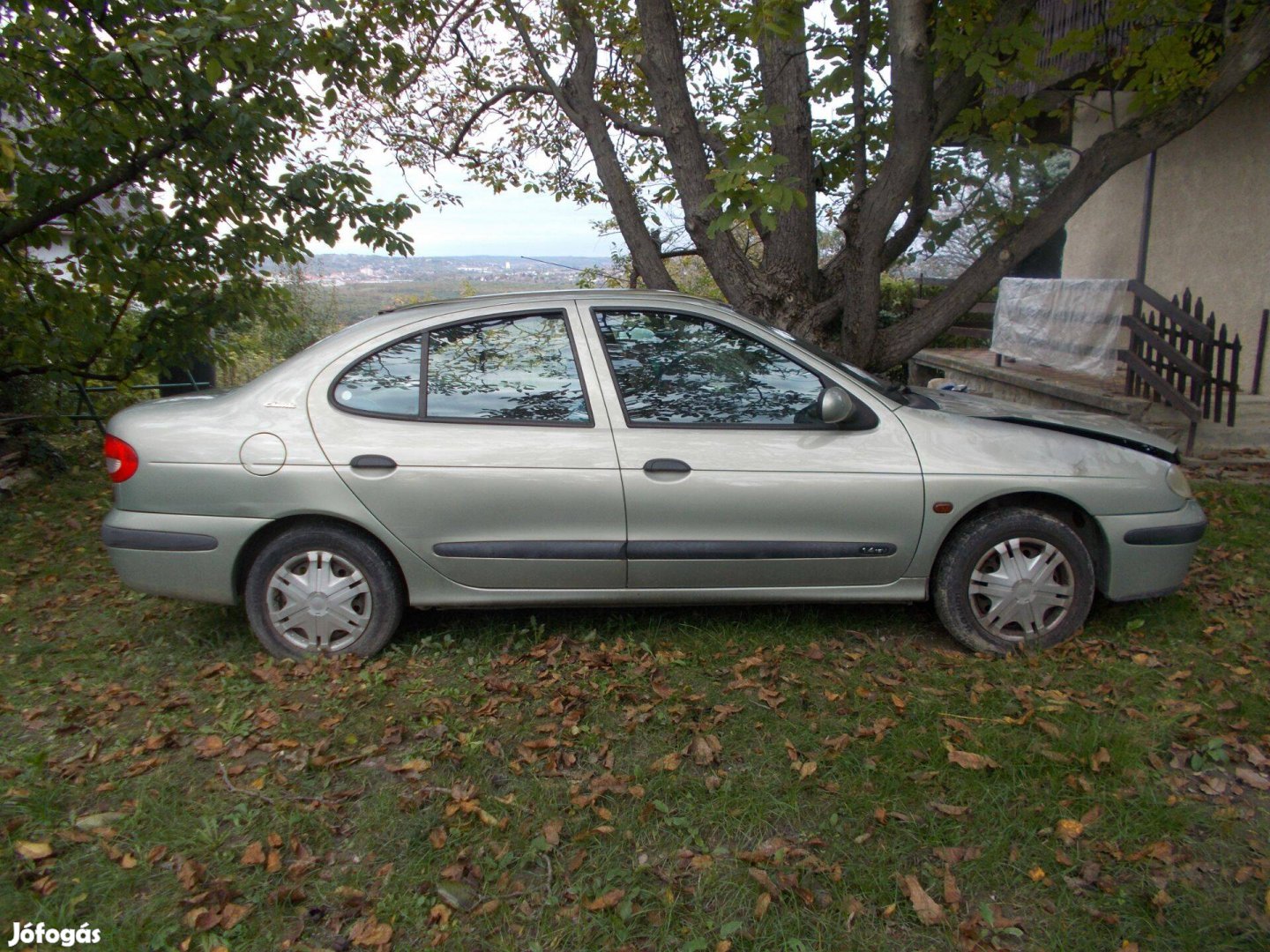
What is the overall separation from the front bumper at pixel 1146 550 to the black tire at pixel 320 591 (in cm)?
321

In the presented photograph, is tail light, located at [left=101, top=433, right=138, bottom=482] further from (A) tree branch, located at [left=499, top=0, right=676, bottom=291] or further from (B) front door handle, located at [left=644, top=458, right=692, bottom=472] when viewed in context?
(A) tree branch, located at [left=499, top=0, right=676, bottom=291]

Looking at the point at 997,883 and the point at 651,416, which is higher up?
the point at 651,416

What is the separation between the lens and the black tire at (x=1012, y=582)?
4203mm

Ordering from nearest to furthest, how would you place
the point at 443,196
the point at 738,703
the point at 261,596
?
the point at 738,703
the point at 261,596
the point at 443,196

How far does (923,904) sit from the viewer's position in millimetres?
2721

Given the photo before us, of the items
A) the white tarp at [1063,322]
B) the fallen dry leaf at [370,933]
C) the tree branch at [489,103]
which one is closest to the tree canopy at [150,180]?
the tree branch at [489,103]

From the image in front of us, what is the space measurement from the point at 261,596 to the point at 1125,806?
350 centimetres

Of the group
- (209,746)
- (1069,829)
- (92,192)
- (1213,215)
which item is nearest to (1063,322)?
(1213,215)

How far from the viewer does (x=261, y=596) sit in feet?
13.8

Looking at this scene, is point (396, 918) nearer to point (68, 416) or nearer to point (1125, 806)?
point (1125, 806)

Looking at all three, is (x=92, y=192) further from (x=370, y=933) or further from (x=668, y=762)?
(x=370, y=933)

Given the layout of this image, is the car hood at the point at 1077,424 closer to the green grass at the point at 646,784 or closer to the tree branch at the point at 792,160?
the green grass at the point at 646,784

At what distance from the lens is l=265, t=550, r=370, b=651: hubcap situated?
420cm

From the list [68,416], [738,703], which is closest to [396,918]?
[738,703]
